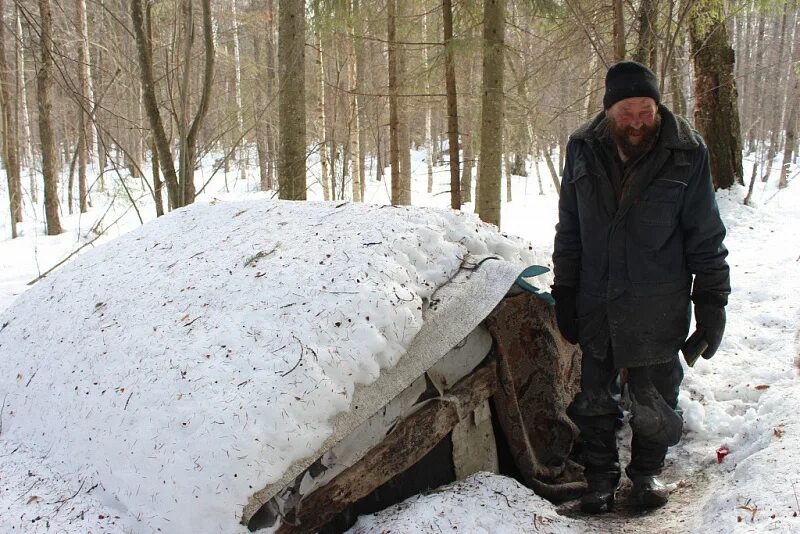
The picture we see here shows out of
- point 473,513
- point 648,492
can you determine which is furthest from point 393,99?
point 473,513

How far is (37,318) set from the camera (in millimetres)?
3398

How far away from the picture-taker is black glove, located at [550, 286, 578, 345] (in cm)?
275

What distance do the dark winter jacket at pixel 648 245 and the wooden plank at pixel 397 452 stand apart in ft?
1.95

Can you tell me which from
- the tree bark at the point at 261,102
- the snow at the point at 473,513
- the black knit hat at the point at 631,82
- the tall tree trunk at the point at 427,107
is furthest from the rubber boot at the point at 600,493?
the tree bark at the point at 261,102

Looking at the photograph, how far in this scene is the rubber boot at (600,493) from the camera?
2.60 meters

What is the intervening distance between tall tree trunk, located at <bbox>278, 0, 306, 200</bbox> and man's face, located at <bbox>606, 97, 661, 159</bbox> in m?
4.07

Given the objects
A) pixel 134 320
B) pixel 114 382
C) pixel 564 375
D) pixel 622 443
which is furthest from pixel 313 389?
pixel 622 443

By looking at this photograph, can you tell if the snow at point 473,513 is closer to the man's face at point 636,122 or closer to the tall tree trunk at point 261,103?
the man's face at point 636,122

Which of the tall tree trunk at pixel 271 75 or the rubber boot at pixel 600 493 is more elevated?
the tall tree trunk at pixel 271 75

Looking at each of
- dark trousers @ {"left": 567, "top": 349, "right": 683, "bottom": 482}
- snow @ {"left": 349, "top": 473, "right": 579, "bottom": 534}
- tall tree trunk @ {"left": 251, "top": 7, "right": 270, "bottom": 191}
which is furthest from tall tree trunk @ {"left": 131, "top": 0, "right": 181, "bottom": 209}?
tall tree trunk @ {"left": 251, "top": 7, "right": 270, "bottom": 191}

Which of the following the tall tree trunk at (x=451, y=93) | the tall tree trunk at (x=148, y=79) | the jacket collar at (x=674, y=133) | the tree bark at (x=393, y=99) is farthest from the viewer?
the tree bark at (x=393, y=99)

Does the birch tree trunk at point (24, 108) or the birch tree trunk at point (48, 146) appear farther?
the birch tree trunk at point (24, 108)

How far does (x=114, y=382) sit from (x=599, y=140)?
2.41m

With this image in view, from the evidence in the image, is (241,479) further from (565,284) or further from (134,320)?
(565,284)
